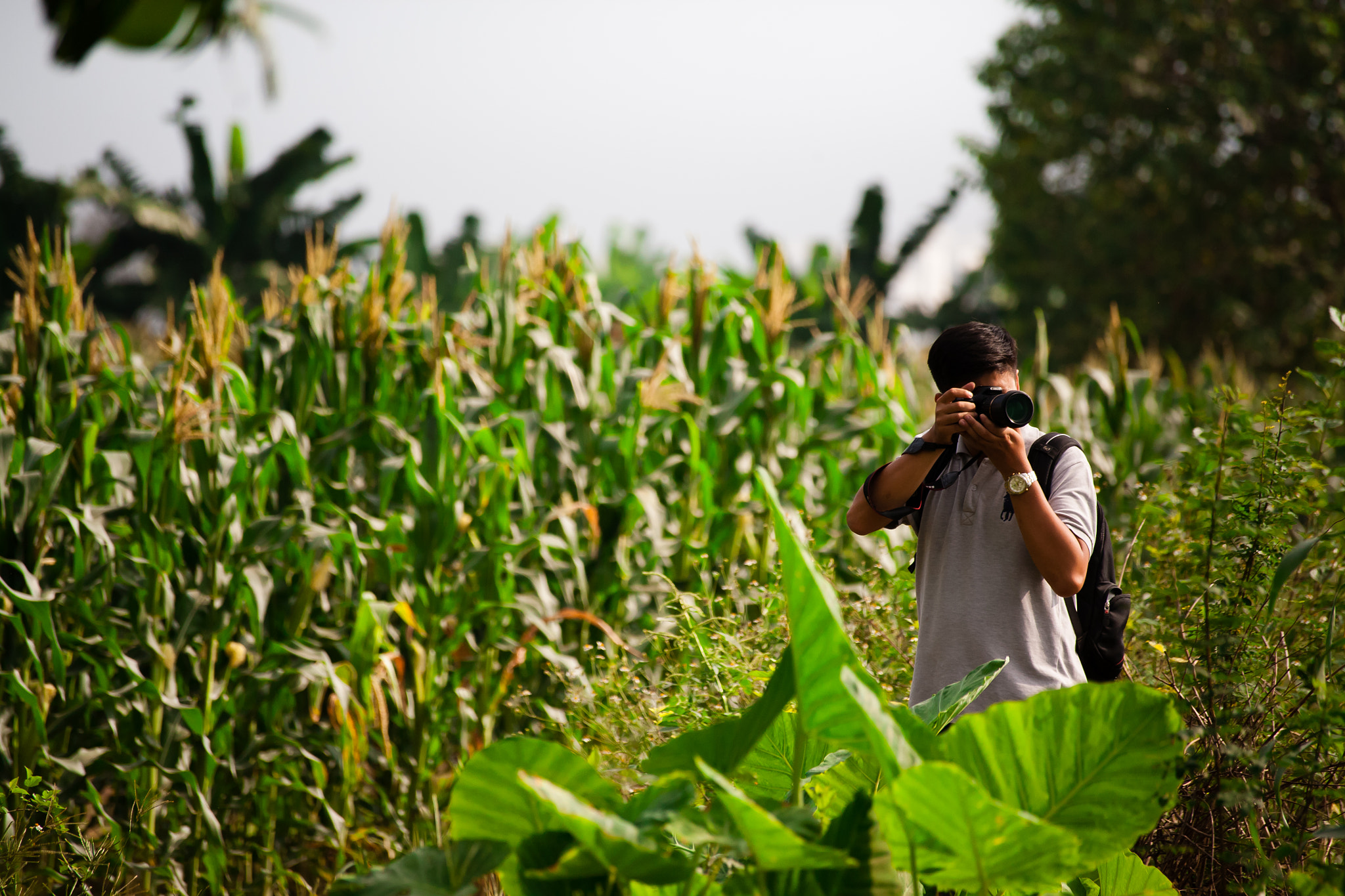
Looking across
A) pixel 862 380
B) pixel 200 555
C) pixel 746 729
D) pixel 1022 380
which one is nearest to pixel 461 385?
pixel 200 555

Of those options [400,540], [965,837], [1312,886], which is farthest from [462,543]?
[1312,886]

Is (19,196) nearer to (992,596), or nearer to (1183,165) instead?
(1183,165)

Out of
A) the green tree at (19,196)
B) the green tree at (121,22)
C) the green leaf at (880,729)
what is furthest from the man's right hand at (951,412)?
the green tree at (19,196)

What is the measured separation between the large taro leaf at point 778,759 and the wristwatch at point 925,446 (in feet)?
1.93

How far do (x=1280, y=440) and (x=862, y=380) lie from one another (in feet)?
7.03

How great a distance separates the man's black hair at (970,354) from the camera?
192cm

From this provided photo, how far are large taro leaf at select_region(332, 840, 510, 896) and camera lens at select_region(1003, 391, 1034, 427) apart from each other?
116 cm

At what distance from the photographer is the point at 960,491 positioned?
1.96 meters

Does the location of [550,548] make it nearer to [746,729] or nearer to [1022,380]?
[746,729]

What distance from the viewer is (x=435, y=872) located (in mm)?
1371

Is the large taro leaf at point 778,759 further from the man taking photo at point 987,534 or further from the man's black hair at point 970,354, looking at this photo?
the man's black hair at point 970,354

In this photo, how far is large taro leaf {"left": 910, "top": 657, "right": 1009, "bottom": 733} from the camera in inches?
64.7

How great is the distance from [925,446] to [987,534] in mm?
213

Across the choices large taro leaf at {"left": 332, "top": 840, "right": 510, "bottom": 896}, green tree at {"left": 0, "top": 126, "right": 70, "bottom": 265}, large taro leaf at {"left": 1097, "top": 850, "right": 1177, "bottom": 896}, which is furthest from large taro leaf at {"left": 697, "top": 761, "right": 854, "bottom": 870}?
green tree at {"left": 0, "top": 126, "right": 70, "bottom": 265}
